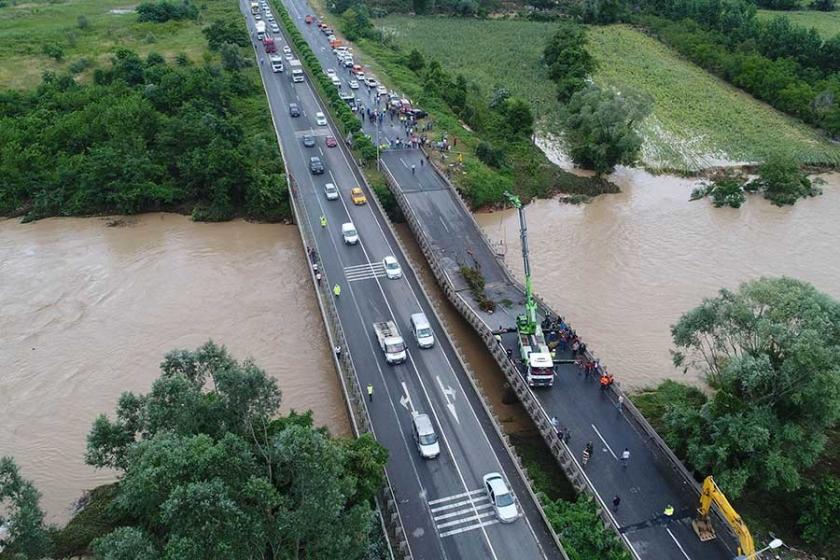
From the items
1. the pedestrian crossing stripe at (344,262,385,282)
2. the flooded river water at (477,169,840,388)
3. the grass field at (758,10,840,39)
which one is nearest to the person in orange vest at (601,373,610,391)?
the flooded river water at (477,169,840,388)

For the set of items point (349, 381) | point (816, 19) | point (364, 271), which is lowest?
point (349, 381)

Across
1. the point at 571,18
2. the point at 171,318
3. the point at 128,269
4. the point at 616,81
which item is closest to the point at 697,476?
the point at 171,318

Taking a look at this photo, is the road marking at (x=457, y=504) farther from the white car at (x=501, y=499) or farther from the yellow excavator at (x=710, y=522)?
the yellow excavator at (x=710, y=522)

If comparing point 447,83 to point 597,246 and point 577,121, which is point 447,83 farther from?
point 597,246

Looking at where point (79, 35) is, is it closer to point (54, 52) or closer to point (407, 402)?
point (54, 52)

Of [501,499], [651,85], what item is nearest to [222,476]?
[501,499]

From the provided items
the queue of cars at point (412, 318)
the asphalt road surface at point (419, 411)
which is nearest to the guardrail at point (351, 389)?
the asphalt road surface at point (419, 411)
